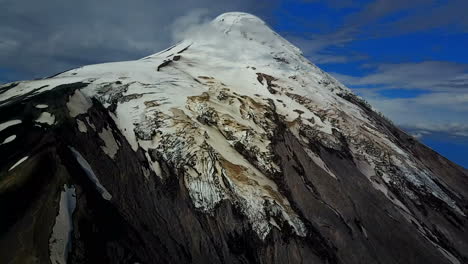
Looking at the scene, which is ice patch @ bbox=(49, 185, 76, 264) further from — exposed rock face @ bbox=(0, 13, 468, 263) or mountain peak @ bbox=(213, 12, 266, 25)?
mountain peak @ bbox=(213, 12, 266, 25)

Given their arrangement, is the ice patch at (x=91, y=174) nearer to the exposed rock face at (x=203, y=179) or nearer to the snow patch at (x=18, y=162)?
the exposed rock face at (x=203, y=179)

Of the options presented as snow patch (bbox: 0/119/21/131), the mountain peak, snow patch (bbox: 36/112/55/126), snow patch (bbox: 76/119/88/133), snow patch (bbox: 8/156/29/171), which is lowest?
snow patch (bbox: 8/156/29/171)

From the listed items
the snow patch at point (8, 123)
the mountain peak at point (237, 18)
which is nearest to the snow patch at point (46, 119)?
the snow patch at point (8, 123)

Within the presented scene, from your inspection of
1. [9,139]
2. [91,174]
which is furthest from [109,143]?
[9,139]

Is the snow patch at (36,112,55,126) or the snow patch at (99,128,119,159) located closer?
the snow patch at (36,112,55,126)

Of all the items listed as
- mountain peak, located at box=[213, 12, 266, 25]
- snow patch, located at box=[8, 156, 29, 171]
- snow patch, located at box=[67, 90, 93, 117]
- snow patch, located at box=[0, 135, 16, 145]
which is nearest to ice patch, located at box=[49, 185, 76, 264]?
snow patch, located at box=[8, 156, 29, 171]

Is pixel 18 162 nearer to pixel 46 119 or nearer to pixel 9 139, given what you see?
pixel 9 139

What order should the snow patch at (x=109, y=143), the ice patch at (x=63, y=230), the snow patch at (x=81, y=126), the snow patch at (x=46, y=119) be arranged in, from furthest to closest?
1. the snow patch at (x=81, y=126)
2. the snow patch at (x=109, y=143)
3. the snow patch at (x=46, y=119)
4. the ice patch at (x=63, y=230)
